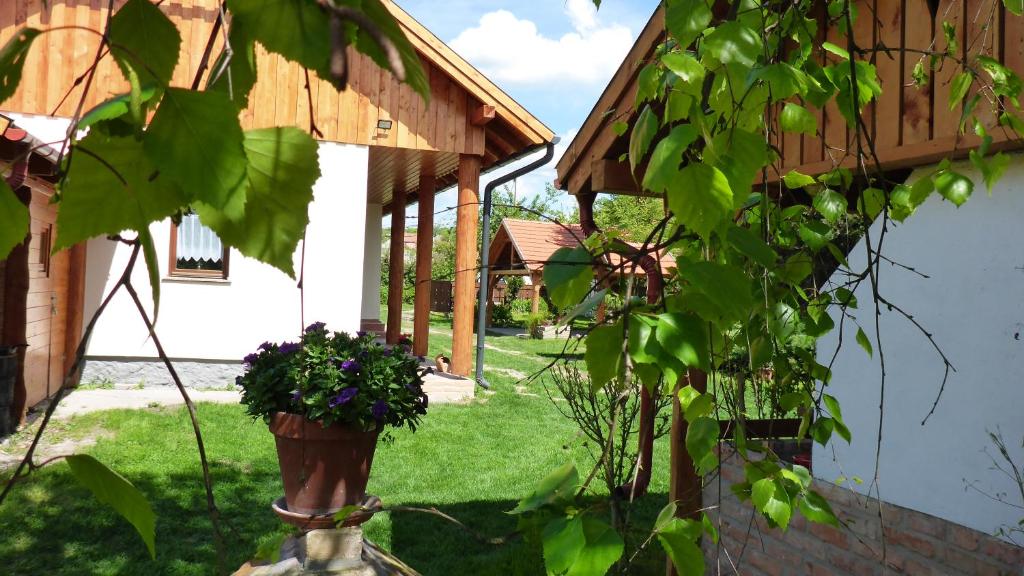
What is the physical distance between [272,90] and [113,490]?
9.67 metres

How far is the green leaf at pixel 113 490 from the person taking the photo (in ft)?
1.59

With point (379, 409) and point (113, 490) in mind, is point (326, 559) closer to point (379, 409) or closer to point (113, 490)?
point (379, 409)

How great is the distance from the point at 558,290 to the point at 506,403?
30.4ft

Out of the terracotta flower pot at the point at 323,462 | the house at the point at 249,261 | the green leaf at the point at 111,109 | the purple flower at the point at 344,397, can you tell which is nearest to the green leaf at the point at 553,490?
the green leaf at the point at 111,109

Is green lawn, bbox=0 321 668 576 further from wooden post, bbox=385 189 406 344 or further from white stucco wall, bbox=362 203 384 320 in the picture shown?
white stucco wall, bbox=362 203 384 320

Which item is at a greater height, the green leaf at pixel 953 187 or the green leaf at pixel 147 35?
the green leaf at pixel 953 187

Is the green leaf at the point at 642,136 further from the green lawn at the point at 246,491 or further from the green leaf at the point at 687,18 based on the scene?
the green lawn at the point at 246,491

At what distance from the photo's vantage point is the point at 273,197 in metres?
0.46

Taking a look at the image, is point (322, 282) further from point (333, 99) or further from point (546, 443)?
point (546, 443)

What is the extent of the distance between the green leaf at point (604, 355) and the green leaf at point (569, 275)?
0.15 m

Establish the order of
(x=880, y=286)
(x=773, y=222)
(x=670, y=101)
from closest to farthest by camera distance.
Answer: (x=670, y=101) → (x=773, y=222) → (x=880, y=286)

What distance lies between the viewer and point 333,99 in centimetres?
974

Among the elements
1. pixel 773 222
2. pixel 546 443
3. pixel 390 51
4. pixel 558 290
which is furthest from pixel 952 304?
pixel 546 443

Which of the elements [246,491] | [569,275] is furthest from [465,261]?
[569,275]
